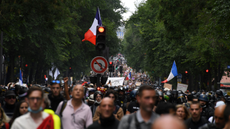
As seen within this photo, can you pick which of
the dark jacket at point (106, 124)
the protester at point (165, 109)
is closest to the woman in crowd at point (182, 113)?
the protester at point (165, 109)

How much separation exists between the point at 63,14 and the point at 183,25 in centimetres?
630

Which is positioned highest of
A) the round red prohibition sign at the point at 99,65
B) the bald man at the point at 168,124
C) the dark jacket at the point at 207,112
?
the round red prohibition sign at the point at 99,65

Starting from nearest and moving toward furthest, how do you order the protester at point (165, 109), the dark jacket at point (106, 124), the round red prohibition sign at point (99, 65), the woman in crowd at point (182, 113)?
the dark jacket at point (106, 124), the protester at point (165, 109), the woman in crowd at point (182, 113), the round red prohibition sign at point (99, 65)

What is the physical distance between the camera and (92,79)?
11406 millimetres

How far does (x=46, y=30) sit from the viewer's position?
23.5 m

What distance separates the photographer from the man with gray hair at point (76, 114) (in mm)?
6004

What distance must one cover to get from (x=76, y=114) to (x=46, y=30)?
1808 centimetres

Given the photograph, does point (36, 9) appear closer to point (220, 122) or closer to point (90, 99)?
point (90, 99)

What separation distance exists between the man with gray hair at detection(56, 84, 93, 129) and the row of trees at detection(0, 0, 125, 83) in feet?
25.4

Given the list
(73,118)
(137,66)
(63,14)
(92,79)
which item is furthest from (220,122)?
(137,66)

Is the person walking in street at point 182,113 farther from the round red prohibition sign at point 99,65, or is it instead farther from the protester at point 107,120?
the round red prohibition sign at point 99,65

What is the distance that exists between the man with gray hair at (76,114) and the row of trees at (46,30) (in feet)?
25.4

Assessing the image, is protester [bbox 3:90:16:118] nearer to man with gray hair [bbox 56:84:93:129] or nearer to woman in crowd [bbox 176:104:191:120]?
man with gray hair [bbox 56:84:93:129]

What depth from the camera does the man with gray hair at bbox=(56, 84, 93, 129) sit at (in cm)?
600
